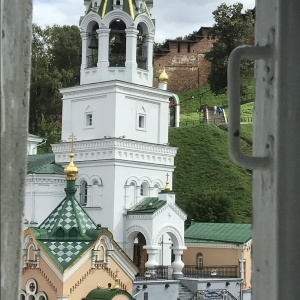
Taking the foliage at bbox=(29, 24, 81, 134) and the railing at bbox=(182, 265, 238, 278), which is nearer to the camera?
the railing at bbox=(182, 265, 238, 278)

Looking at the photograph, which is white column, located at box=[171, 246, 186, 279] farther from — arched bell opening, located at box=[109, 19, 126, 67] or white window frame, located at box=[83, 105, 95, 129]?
arched bell opening, located at box=[109, 19, 126, 67]

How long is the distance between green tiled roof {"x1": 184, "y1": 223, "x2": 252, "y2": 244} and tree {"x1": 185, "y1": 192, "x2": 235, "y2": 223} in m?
2.42

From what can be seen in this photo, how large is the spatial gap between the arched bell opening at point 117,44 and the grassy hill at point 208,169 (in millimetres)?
6985

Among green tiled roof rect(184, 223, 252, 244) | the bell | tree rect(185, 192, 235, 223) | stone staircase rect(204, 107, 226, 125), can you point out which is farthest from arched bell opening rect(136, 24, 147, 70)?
stone staircase rect(204, 107, 226, 125)

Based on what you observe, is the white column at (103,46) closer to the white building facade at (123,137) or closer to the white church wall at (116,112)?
the white building facade at (123,137)

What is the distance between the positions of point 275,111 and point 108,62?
1896 cm

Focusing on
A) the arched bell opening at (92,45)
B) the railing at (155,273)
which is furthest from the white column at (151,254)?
the arched bell opening at (92,45)

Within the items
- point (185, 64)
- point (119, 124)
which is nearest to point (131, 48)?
point (119, 124)

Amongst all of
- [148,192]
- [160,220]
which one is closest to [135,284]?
[160,220]

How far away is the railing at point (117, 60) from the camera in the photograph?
66.5ft

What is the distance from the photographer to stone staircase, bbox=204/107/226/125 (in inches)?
1375

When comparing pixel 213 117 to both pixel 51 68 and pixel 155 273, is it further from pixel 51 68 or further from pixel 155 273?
pixel 155 273

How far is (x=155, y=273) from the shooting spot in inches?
704

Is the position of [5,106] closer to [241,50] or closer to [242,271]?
[241,50]
